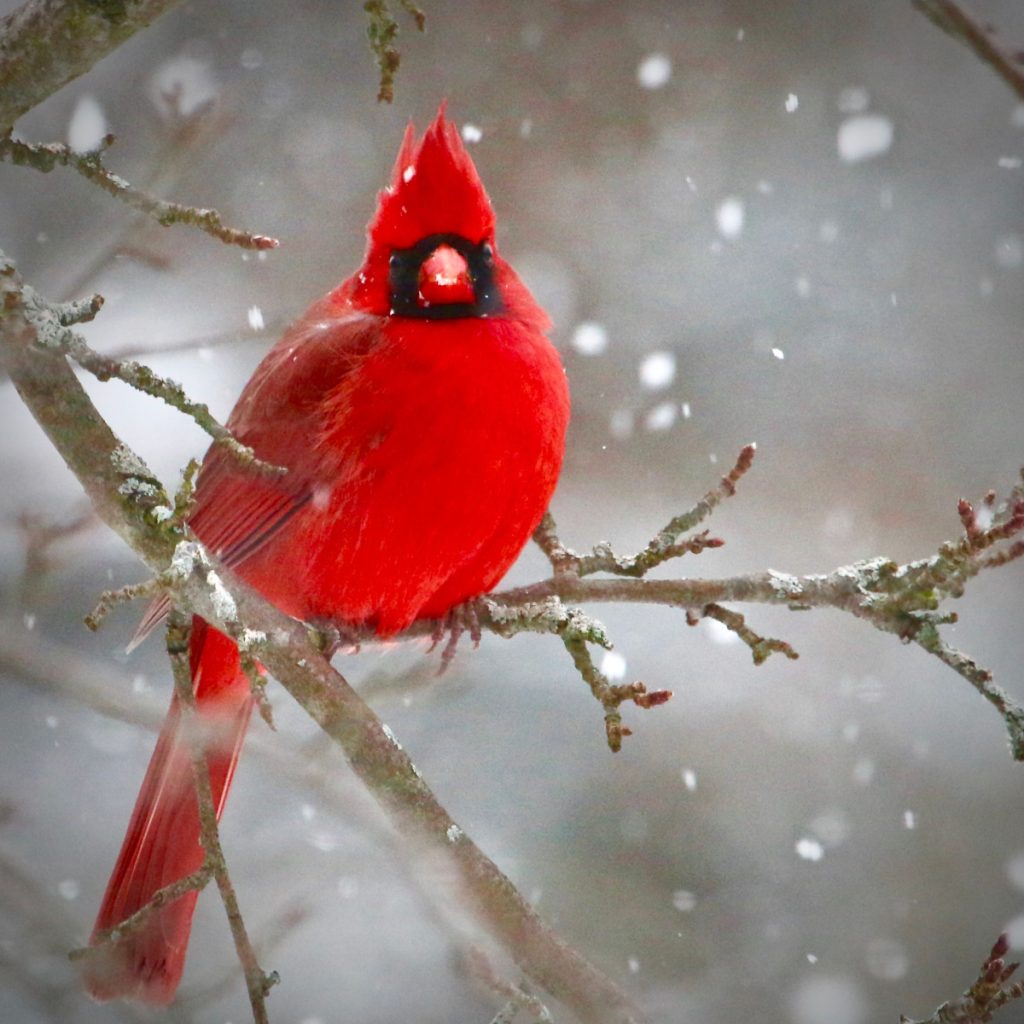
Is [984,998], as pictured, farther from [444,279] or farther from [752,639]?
[444,279]

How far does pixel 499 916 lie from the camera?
1692 millimetres

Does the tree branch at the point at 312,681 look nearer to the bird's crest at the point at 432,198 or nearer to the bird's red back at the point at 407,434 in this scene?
the bird's red back at the point at 407,434

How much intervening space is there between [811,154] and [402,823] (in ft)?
11.2

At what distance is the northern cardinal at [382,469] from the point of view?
7.43ft

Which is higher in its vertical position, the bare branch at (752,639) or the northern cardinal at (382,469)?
the northern cardinal at (382,469)

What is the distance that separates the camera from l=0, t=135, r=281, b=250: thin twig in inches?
61.9

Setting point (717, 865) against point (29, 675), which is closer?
point (29, 675)

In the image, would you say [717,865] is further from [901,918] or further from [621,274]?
[621,274]

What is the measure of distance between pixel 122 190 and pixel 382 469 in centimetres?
80

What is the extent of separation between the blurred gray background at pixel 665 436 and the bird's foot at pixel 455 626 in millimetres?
606

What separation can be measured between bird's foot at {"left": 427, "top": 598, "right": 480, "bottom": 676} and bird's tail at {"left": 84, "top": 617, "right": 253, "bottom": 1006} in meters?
0.35

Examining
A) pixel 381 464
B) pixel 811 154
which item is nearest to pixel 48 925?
pixel 381 464

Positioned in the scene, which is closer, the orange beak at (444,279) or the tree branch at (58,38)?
the tree branch at (58,38)

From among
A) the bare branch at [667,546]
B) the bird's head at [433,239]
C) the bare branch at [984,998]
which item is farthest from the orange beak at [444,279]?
the bare branch at [984,998]
